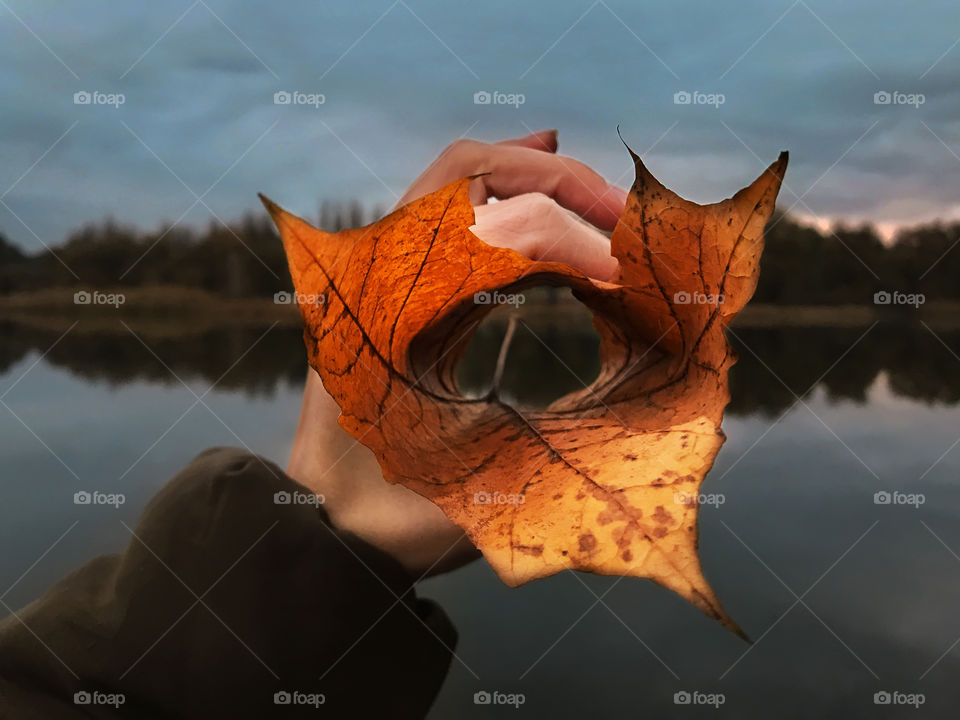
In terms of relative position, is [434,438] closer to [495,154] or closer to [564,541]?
[564,541]

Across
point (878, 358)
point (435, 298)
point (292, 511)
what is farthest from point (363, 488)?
point (878, 358)

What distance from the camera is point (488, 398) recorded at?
24 centimetres

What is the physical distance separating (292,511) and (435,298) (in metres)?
0.19

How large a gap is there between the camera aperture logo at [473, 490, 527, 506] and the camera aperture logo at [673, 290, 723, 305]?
79 mm

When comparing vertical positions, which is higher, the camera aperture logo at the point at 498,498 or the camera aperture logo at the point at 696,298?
the camera aperture logo at the point at 696,298

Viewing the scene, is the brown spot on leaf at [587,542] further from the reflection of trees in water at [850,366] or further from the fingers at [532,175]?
the reflection of trees in water at [850,366]

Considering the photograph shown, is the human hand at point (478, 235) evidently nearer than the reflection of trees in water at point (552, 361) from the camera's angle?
Yes

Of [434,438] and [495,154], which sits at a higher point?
[495,154]

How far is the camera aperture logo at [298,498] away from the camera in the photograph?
12.0 inches

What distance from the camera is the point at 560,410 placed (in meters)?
0.22

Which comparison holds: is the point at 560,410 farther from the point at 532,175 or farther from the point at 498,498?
the point at 532,175

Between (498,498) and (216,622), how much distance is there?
252mm

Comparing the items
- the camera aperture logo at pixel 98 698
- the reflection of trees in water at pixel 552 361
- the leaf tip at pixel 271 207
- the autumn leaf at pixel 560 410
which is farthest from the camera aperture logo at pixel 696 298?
the camera aperture logo at pixel 98 698

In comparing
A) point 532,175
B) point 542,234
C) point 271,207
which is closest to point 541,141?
point 532,175
